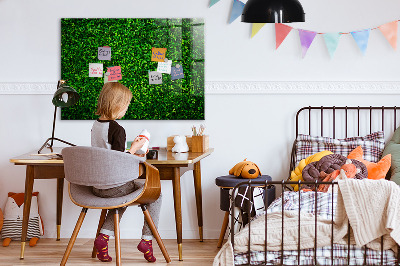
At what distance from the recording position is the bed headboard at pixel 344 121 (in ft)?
13.9

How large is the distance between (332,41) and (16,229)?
260cm

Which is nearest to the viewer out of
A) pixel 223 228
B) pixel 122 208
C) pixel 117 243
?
pixel 117 243

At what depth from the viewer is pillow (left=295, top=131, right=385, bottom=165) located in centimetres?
405

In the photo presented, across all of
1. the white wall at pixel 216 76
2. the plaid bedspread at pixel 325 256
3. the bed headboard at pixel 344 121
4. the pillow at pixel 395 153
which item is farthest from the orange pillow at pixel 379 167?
the plaid bedspread at pixel 325 256

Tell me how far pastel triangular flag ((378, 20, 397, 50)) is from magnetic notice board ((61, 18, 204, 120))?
4.24 feet

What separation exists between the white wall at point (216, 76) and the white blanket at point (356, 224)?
140cm

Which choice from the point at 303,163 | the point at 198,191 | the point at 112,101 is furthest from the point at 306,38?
the point at 112,101

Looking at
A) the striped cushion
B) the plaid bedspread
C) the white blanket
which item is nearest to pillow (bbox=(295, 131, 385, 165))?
the plaid bedspread

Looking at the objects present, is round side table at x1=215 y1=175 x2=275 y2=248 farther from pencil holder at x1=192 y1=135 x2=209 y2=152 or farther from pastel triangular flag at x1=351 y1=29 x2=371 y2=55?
pastel triangular flag at x1=351 y1=29 x2=371 y2=55

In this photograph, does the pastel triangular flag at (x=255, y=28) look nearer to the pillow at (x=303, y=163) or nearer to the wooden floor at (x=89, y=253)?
the pillow at (x=303, y=163)

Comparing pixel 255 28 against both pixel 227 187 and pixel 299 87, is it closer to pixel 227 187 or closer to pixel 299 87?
pixel 299 87

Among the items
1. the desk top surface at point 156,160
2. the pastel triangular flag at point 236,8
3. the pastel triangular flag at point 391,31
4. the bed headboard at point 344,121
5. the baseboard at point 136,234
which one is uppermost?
the pastel triangular flag at point 236,8

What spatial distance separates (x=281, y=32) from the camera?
4.25m

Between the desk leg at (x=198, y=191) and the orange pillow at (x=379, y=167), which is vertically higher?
the orange pillow at (x=379, y=167)
